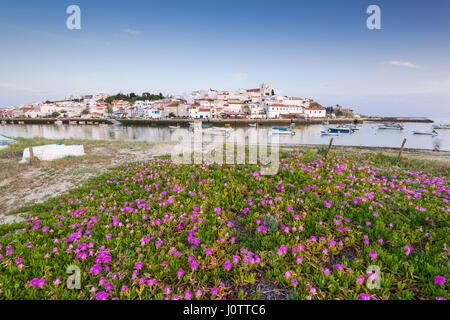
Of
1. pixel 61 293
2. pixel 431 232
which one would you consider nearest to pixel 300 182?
pixel 431 232

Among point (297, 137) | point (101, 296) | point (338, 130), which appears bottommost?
point (101, 296)

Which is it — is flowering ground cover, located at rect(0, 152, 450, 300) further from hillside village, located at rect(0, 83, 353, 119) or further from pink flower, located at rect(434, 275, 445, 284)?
hillside village, located at rect(0, 83, 353, 119)

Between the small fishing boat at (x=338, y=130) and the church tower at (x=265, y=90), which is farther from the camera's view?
the church tower at (x=265, y=90)

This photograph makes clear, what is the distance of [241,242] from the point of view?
3861 mm

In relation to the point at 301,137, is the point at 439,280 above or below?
below

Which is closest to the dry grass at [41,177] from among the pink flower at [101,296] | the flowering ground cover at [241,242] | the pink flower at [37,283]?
the flowering ground cover at [241,242]

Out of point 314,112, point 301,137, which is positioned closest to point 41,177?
point 301,137

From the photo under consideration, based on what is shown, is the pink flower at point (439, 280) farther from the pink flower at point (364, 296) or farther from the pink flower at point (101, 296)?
the pink flower at point (101, 296)

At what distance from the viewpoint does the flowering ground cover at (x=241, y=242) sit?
9.21 feet

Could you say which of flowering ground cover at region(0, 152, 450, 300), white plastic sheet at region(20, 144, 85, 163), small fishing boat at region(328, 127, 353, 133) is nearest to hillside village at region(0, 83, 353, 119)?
small fishing boat at region(328, 127, 353, 133)

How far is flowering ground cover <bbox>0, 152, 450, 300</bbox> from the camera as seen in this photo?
2.81m

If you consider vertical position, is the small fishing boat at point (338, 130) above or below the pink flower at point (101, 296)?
above

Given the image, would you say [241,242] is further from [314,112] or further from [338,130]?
[314,112]

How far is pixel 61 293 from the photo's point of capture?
2.69 metres
